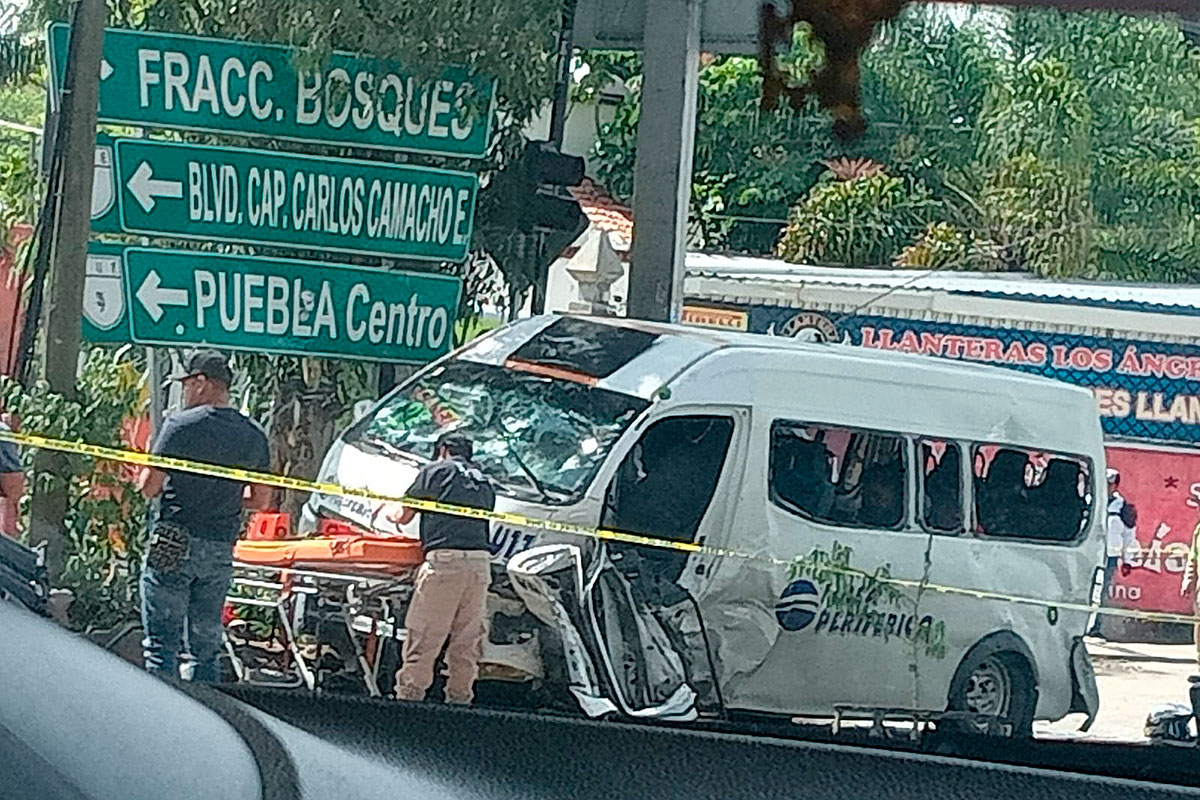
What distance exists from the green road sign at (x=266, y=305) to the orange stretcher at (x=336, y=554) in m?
0.22

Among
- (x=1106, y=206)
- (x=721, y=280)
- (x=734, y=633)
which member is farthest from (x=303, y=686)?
(x=1106, y=206)

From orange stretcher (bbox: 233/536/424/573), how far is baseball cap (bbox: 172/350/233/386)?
195mm

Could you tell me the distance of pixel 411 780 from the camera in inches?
79.3

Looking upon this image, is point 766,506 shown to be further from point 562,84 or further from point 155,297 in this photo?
point 155,297

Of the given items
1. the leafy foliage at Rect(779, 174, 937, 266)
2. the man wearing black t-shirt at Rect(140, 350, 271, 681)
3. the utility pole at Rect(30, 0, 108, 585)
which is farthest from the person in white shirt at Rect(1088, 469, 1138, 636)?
the utility pole at Rect(30, 0, 108, 585)

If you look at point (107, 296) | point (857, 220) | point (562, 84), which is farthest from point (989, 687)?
point (107, 296)

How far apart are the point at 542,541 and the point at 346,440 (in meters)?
0.26

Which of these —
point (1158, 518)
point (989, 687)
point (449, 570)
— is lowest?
point (989, 687)

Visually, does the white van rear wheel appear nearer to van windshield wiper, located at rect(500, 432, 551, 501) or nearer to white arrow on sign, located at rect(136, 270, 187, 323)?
van windshield wiper, located at rect(500, 432, 551, 501)

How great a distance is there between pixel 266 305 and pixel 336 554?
31 centimetres

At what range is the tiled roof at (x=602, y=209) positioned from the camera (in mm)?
1960

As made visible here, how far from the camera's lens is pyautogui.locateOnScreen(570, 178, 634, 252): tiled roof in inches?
77.2

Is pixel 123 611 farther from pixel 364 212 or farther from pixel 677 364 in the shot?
pixel 677 364

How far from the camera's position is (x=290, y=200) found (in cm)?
198
